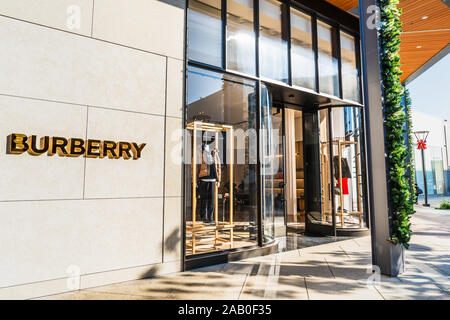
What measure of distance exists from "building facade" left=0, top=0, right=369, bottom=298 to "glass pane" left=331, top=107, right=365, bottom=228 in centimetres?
125

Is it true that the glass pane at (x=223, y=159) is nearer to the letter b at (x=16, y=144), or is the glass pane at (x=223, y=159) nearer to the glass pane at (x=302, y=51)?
the glass pane at (x=302, y=51)

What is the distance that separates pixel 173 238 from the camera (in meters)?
3.91

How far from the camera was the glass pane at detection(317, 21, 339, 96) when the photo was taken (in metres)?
6.49

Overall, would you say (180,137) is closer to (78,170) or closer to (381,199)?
(78,170)

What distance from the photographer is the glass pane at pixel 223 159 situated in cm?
474

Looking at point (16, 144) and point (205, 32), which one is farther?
point (205, 32)

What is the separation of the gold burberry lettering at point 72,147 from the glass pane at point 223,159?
3.84 feet

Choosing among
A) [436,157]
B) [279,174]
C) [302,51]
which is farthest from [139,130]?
[436,157]

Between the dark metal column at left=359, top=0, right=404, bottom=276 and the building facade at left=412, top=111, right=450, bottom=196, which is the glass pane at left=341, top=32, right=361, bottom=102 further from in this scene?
the building facade at left=412, top=111, right=450, bottom=196

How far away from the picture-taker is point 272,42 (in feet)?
18.1

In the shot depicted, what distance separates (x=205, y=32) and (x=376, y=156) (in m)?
3.28

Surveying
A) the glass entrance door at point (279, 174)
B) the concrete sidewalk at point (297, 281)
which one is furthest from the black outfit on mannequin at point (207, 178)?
the glass entrance door at point (279, 174)

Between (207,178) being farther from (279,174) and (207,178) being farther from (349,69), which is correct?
(349,69)

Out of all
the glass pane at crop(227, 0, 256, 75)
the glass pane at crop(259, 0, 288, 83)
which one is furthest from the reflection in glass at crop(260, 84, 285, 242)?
the glass pane at crop(227, 0, 256, 75)
